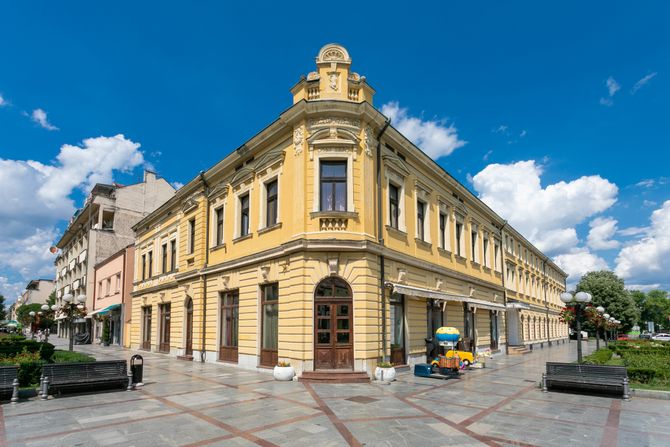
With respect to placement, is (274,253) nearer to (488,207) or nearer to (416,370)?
(416,370)

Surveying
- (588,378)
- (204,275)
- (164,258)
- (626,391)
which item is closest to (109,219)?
(164,258)

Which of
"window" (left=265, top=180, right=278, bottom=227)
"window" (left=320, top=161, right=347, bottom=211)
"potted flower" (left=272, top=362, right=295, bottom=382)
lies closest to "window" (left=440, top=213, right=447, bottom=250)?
"window" (left=320, top=161, right=347, bottom=211)

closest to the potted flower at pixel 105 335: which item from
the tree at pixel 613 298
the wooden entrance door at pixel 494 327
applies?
the wooden entrance door at pixel 494 327

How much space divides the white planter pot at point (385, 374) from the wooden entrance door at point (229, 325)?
24.0ft

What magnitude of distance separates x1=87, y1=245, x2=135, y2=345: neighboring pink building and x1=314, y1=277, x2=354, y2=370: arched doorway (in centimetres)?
2422

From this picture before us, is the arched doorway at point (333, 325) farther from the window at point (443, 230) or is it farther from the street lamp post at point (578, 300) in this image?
the window at point (443, 230)

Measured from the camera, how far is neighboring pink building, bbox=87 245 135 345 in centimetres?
3456

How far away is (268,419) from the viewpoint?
30.3 ft

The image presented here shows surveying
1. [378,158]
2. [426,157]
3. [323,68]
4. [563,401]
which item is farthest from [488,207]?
[563,401]

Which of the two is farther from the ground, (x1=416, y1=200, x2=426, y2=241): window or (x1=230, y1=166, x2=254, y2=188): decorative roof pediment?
(x1=230, y1=166, x2=254, y2=188): decorative roof pediment

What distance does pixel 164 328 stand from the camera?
89.9 feet

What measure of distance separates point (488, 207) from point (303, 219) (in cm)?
1853

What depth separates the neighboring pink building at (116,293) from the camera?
113 ft

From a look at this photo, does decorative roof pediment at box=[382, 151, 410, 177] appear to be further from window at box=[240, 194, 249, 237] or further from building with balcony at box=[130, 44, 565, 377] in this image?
window at box=[240, 194, 249, 237]
